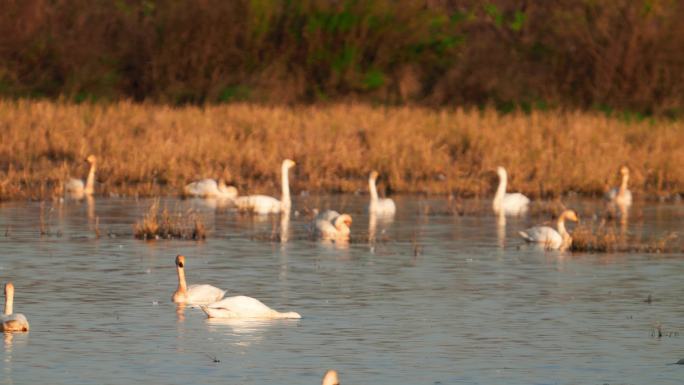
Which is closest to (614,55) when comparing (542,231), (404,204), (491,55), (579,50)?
(579,50)

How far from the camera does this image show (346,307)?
1409 cm

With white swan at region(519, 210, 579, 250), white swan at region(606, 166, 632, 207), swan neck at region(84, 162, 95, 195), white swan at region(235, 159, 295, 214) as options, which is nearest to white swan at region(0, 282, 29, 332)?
white swan at region(519, 210, 579, 250)

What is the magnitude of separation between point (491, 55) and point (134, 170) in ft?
53.7

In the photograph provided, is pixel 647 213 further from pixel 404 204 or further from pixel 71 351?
pixel 71 351

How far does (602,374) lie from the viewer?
11.0 m

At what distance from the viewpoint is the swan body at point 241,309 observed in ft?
43.1

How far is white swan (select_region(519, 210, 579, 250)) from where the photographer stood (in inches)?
761

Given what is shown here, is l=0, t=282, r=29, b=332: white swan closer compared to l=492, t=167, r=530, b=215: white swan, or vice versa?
l=0, t=282, r=29, b=332: white swan

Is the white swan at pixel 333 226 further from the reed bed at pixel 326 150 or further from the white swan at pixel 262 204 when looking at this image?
the reed bed at pixel 326 150

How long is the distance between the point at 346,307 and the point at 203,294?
1.13 meters

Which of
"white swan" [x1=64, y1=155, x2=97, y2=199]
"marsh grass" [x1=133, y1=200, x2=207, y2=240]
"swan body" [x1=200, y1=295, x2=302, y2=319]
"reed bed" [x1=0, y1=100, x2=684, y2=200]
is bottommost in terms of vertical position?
"swan body" [x1=200, y1=295, x2=302, y2=319]

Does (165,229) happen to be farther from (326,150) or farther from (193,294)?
(326,150)

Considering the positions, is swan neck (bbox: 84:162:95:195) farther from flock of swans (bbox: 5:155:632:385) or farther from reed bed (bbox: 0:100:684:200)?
reed bed (bbox: 0:100:684:200)

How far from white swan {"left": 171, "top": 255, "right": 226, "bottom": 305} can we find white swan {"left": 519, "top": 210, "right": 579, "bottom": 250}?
604cm
